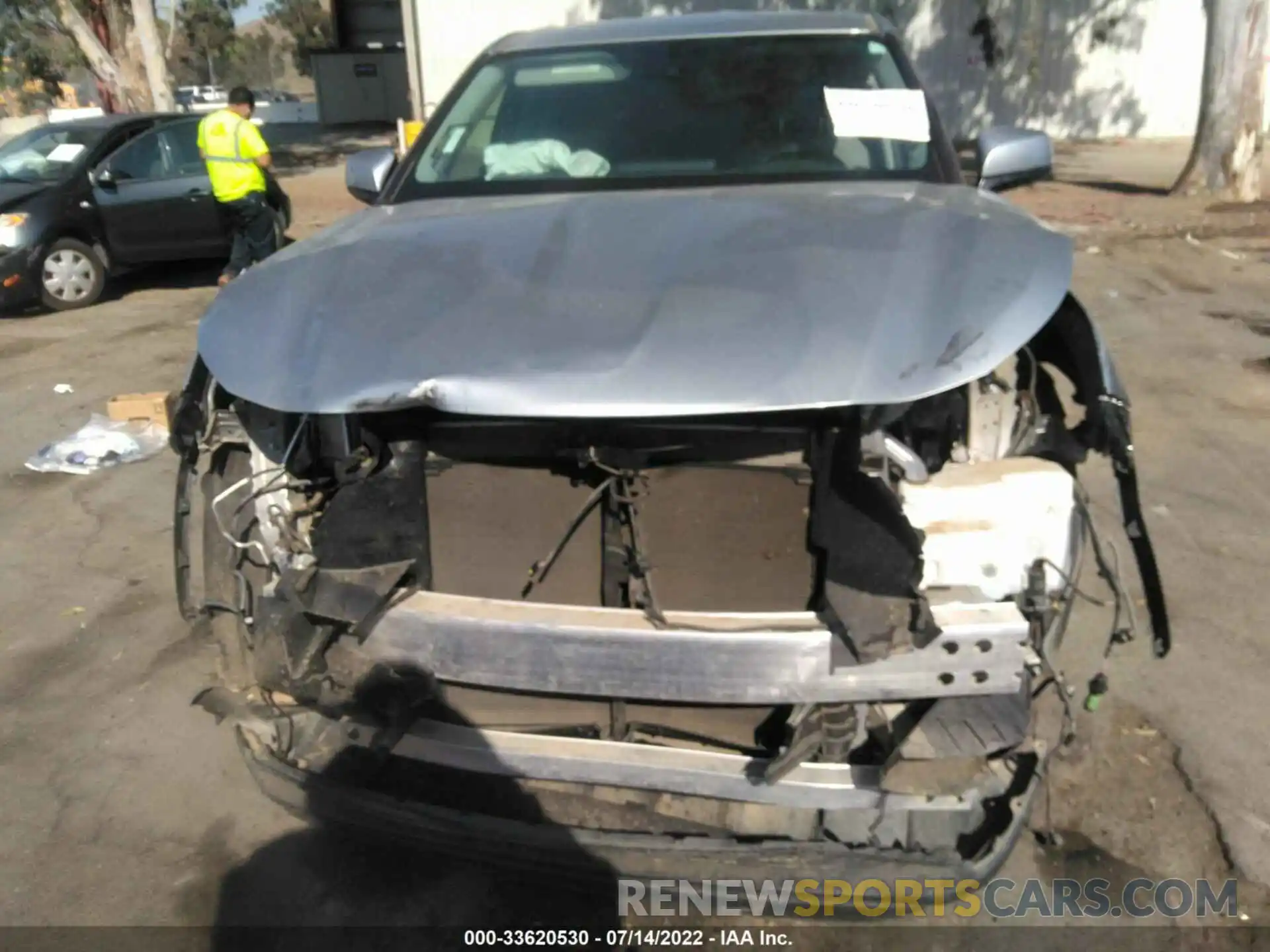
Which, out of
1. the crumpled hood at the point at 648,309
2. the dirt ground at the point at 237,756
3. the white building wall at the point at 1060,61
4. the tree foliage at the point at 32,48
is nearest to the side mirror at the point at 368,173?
the crumpled hood at the point at 648,309

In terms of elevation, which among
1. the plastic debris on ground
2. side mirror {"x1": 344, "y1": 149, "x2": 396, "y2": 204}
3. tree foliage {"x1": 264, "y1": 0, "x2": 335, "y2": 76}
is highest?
side mirror {"x1": 344, "y1": 149, "x2": 396, "y2": 204}

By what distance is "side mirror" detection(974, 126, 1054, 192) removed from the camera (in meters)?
3.56

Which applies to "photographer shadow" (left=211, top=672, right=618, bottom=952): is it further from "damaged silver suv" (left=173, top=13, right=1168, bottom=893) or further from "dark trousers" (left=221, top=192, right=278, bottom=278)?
"dark trousers" (left=221, top=192, right=278, bottom=278)

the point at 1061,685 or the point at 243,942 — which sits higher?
the point at 1061,685

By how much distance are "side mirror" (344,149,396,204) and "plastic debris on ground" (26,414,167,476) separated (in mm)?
2460

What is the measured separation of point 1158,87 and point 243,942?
23.2 m

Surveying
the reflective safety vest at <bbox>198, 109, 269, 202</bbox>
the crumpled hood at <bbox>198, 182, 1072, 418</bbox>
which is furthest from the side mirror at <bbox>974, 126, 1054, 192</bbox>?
the reflective safety vest at <bbox>198, 109, 269, 202</bbox>

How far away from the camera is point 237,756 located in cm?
327

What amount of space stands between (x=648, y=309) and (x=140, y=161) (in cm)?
926

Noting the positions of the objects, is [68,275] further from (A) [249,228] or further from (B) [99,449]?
(B) [99,449]

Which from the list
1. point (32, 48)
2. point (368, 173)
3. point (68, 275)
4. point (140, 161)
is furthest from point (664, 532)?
point (32, 48)

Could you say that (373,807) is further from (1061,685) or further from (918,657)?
(1061,685)

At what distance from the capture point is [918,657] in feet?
7.00

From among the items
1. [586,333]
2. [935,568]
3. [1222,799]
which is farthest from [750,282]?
[1222,799]
